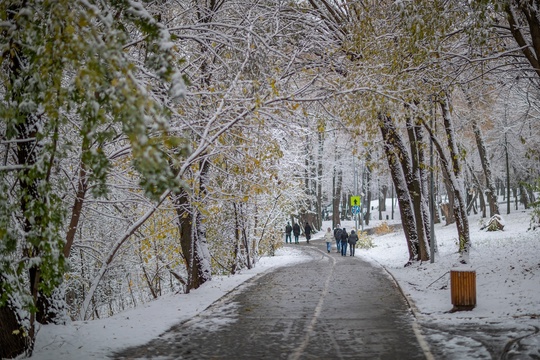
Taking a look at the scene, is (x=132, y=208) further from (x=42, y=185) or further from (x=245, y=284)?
(x=42, y=185)

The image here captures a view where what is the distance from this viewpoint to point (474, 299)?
1148cm

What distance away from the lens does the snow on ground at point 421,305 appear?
8922mm

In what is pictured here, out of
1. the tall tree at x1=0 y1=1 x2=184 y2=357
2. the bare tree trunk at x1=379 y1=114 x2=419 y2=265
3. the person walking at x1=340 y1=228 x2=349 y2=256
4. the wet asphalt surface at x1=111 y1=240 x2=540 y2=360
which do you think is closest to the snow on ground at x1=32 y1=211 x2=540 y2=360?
the wet asphalt surface at x1=111 y1=240 x2=540 y2=360

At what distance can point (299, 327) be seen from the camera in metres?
10.7

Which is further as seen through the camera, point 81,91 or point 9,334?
point 9,334

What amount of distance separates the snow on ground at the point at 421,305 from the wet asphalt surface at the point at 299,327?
440 mm

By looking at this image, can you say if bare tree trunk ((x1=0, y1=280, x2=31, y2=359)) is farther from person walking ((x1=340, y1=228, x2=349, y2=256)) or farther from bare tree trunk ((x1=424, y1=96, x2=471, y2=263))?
person walking ((x1=340, y1=228, x2=349, y2=256))

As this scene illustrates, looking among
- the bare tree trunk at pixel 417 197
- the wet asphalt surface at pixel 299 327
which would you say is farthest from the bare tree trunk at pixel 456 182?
the wet asphalt surface at pixel 299 327

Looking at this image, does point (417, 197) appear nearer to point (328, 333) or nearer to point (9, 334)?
point (328, 333)

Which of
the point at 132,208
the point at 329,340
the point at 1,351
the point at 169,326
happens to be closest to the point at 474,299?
the point at 329,340

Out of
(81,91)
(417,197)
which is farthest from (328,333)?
(417,197)

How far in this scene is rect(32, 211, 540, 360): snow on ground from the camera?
351 inches

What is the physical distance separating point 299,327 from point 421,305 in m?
3.62

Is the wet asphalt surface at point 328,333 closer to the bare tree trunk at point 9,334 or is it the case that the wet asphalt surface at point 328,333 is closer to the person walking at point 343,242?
the bare tree trunk at point 9,334
